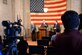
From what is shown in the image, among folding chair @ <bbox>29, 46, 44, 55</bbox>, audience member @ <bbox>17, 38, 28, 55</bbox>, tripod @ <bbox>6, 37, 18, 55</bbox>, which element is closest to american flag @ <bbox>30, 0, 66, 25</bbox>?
tripod @ <bbox>6, 37, 18, 55</bbox>

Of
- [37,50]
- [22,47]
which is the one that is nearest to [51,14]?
[22,47]

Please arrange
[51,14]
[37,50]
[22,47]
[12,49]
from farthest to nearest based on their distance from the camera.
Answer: [51,14], [12,49], [22,47], [37,50]

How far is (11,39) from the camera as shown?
6531 mm

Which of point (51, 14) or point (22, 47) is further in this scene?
point (51, 14)

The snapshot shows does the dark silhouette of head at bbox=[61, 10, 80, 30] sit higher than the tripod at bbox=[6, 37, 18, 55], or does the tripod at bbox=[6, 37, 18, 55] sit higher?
the dark silhouette of head at bbox=[61, 10, 80, 30]

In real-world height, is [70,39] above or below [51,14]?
below

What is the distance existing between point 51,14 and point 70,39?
51.4 ft

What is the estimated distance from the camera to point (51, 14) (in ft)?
57.2

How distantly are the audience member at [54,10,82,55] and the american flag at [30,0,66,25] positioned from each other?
15.4 meters

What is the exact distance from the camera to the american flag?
17.3 m

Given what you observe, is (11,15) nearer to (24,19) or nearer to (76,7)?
(24,19)

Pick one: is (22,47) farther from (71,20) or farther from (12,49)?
(71,20)

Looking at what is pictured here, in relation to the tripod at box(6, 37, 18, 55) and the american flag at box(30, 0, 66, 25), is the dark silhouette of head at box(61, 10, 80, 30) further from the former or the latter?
the american flag at box(30, 0, 66, 25)

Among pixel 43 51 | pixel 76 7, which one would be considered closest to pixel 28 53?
pixel 43 51
